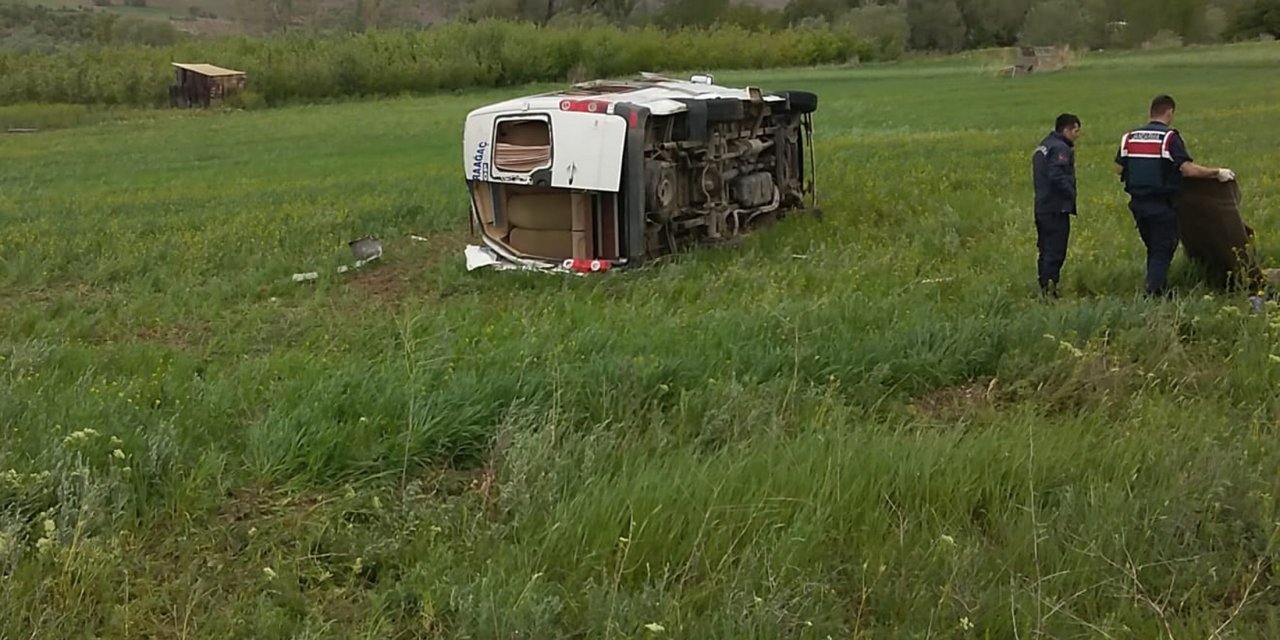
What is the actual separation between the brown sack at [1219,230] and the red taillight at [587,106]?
489 cm

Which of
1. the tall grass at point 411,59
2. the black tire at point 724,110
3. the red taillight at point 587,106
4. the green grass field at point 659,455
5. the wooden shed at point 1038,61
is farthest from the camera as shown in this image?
the tall grass at point 411,59

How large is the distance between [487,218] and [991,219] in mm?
5545

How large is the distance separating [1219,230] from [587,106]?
5.37m

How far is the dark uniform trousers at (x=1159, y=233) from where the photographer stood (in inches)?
317

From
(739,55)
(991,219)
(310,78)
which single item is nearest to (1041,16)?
(739,55)

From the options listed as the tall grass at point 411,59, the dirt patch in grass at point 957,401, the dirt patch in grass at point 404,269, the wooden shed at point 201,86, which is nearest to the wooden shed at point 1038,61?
the tall grass at point 411,59

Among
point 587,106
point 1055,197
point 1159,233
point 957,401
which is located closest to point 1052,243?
point 1055,197

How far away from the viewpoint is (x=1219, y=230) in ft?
26.5

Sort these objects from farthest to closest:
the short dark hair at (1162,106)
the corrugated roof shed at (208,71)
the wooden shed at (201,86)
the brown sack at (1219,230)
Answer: the corrugated roof shed at (208,71), the wooden shed at (201,86), the short dark hair at (1162,106), the brown sack at (1219,230)

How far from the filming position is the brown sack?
796 centimetres

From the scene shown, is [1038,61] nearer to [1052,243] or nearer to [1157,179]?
[1052,243]

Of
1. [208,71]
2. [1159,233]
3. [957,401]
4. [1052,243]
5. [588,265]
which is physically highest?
[208,71]

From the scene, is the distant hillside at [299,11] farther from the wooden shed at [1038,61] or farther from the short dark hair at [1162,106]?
the short dark hair at [1162,106]

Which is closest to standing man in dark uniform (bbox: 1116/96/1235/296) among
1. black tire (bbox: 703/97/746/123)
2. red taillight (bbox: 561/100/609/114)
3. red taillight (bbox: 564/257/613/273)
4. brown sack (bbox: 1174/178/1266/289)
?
brown sack (bbox: 1174/178/1266/289)
